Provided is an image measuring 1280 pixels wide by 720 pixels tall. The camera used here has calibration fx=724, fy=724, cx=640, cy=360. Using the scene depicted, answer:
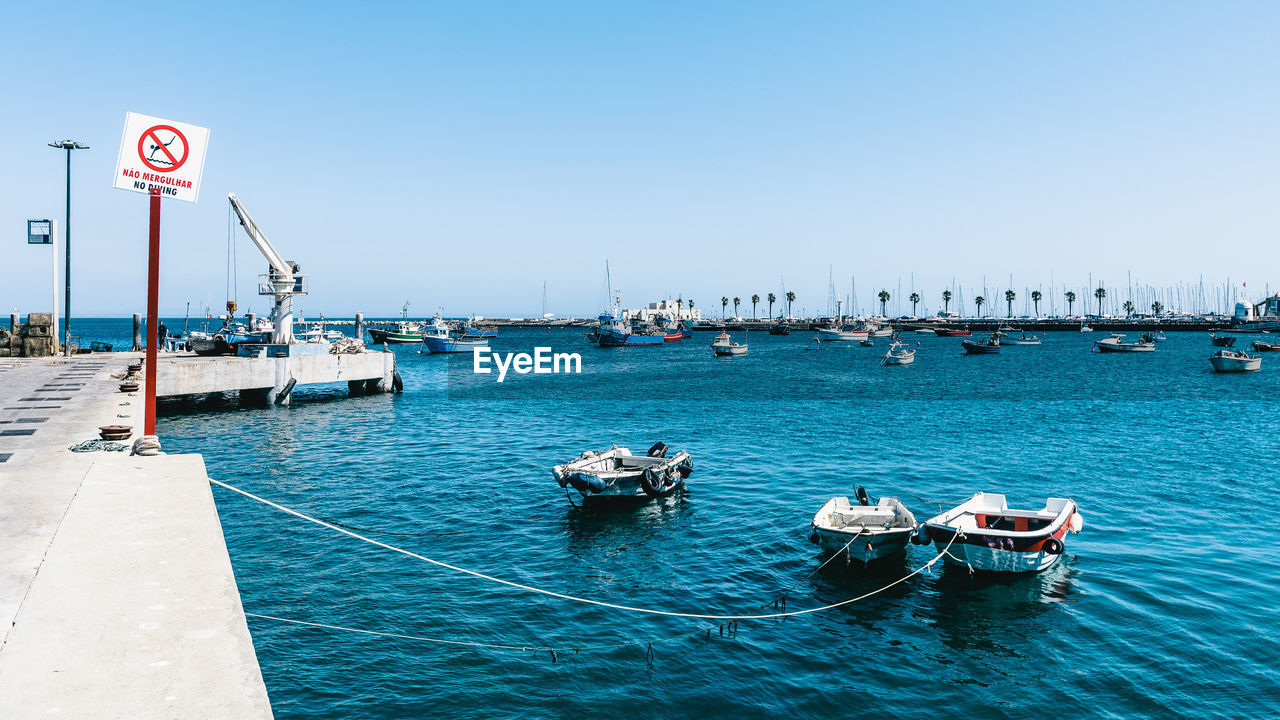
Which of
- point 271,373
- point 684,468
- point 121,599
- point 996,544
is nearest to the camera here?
point 121,599

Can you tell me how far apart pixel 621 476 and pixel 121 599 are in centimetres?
2011

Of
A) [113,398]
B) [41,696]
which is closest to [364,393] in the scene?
Answer: [113,398]

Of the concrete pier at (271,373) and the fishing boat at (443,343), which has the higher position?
the fishing boat at (443,343)

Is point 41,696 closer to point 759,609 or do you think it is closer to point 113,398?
point 759,609

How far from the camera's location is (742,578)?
19906 millimetres

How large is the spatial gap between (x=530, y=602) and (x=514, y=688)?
13.9 feet

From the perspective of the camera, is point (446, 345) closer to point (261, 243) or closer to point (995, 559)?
point (261, 243)

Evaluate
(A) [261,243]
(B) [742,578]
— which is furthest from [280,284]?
(B) [742,578]

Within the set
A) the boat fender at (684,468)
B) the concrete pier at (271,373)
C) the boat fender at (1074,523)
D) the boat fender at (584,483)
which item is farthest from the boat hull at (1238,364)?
the boat fender at (584,483)

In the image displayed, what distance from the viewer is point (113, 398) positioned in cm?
2834

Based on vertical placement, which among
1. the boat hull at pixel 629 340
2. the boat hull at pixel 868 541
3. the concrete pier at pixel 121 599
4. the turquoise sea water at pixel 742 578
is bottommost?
the turquoise sea water at pixel 742 578

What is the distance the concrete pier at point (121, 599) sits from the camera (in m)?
5.97

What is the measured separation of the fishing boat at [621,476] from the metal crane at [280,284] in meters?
39.5

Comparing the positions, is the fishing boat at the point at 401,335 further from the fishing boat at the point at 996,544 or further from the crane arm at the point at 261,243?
the fishing boat at the point at 996,544
